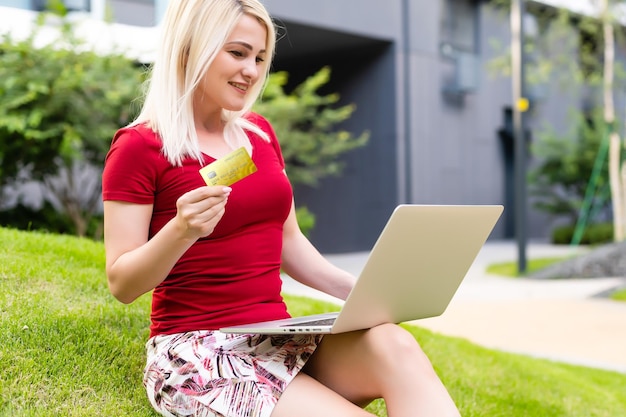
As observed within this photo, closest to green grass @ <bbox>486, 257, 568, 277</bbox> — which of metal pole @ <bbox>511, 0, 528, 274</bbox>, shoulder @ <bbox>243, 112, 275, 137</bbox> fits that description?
metal pole @ <bbox>511, 0, 528, 274</bbox>

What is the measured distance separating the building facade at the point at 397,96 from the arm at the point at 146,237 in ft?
38.9

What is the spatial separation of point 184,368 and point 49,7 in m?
7.62

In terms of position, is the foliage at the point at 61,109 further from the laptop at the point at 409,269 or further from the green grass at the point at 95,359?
the laptop at the point at 409,269

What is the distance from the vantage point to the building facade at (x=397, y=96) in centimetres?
1539

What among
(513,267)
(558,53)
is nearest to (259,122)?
(513,267)

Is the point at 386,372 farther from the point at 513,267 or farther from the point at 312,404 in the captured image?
the point at 513,267

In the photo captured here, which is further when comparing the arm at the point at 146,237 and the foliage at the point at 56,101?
the foliage at the point at 56,101

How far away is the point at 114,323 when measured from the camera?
3.21m

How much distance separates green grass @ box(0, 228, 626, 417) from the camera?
2.61 metres

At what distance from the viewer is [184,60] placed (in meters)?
2.29

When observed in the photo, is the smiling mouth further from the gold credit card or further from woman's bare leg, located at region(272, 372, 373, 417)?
A: woman's bare leg, located at region(272, 372, 373, 417)

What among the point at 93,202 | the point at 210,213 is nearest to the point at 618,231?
the point at 93,202

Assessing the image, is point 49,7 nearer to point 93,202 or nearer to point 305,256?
point 93,202

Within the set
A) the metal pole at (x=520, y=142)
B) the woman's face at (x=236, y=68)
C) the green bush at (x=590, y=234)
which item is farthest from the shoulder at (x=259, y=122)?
the green bush at (x=590, y=234)
